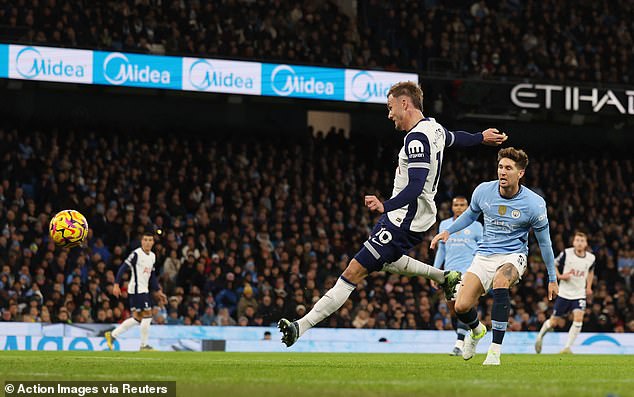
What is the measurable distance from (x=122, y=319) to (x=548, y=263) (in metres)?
12.4

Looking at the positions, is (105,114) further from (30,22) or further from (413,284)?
(413,284)

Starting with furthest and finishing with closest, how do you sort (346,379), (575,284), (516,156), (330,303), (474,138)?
(575,284) < (516,156) < (474,138) < (330,303) < (346,379)

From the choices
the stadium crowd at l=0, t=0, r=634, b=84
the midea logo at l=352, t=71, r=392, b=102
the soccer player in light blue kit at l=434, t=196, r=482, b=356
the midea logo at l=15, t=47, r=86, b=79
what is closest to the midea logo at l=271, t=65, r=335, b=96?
the stadium crowd at l=0, t=0, r=634, b=84

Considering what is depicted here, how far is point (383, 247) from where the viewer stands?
1016 centimetres

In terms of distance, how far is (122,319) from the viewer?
21.7 metres

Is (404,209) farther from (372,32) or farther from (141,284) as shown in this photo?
(372,32)

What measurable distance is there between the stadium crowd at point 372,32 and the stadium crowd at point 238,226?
310 centimetres

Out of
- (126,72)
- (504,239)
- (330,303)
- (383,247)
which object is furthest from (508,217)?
(126,72)

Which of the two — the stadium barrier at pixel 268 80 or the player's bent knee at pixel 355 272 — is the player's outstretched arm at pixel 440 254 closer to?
the player's bent knee at pixel 355 272

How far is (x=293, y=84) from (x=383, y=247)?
15.6 meters

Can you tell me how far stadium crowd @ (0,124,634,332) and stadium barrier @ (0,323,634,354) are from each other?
1.76ft

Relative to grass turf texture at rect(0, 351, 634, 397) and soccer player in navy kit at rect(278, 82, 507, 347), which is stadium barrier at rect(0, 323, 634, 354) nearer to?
grass turf texture at rect(0, 351, 634, 397)

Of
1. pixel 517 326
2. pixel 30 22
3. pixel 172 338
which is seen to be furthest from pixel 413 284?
pixel 30 22

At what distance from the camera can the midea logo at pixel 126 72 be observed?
77.9 ft
